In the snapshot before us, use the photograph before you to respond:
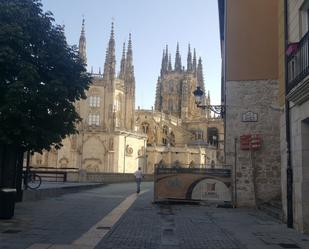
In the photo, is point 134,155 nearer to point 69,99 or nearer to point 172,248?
point 69,99

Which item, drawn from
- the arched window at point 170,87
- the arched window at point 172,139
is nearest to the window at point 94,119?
the arched window at point 172,139

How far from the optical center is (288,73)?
12.8 metres

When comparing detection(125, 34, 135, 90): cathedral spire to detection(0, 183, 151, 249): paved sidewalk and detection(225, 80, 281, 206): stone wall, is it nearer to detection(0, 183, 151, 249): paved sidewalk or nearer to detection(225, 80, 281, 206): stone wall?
detection(225, 80, 281, 206): stone wall

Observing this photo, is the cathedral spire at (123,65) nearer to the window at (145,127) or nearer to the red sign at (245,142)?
the window at (145,127)

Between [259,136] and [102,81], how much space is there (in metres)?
55.9

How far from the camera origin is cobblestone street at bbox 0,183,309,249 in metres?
9.16

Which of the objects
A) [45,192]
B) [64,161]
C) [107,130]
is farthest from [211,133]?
[45,192]

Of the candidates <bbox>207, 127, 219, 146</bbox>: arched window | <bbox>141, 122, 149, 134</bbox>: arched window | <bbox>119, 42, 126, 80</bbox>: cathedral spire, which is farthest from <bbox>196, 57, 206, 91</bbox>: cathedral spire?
<bbox>119, 42, 126, 80</bbox>: cathedral spire

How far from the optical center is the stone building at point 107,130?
69.4 m

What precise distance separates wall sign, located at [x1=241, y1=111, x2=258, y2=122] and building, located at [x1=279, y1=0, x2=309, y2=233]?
6213 millimetres

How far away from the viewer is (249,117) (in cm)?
1998

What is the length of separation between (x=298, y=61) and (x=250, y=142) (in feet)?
26.9

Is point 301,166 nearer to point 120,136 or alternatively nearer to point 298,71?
point 298,71

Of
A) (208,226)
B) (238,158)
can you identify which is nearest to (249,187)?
(238,158)
